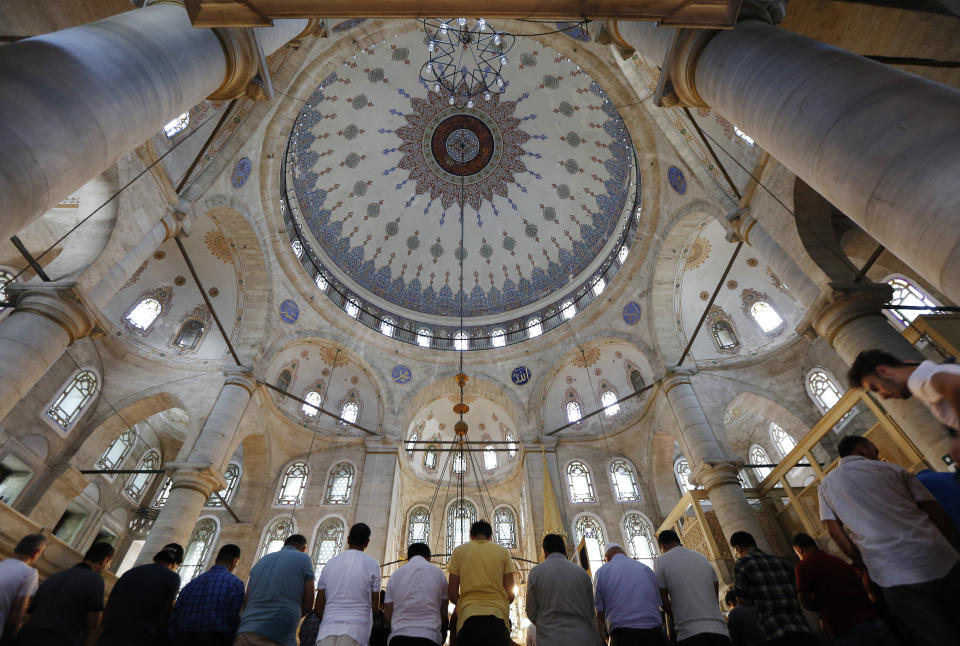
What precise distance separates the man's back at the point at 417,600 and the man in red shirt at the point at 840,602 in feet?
9.02

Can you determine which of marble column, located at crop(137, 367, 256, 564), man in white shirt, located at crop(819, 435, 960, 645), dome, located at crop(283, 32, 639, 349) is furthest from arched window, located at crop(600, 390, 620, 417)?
man in white shirt, located at crop(819, 435, 960, 645)

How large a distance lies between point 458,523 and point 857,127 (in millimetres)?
18248

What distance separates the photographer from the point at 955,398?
6.73 feet

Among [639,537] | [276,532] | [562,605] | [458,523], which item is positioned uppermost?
[458,523]

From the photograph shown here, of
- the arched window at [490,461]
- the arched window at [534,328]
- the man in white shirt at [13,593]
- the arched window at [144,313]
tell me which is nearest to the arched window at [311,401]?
the arched window at [144,313]

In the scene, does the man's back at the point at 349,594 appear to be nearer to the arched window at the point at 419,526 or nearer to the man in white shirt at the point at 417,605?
the man in white shirt at the point at 417,605

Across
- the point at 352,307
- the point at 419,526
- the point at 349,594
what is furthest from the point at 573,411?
the point at 349,594

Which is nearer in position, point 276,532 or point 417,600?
point 417,600

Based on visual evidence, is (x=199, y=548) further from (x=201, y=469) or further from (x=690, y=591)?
(x=690, y=591)

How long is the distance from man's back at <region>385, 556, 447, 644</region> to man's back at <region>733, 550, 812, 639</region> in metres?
2.66

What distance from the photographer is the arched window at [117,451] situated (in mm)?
14204

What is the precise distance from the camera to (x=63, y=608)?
372 centimetres

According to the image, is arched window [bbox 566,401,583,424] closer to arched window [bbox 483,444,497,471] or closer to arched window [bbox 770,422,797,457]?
arched window [bbox 483,444,497,471]

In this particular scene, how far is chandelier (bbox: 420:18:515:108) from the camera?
17844 mm
